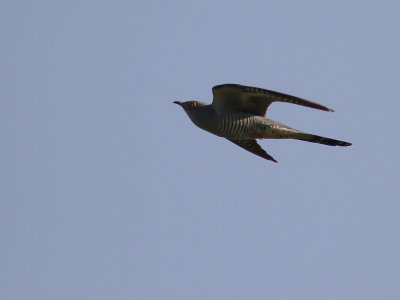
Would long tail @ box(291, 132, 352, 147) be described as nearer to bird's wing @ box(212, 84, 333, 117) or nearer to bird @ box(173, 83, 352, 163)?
bird @ box(173, 83, 352, 163)

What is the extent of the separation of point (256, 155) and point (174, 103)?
1806 millimetres

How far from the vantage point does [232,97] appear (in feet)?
43.3

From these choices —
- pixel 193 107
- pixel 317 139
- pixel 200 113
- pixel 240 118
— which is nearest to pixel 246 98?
pixel 240 118

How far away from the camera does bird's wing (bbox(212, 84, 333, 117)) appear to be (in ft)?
42.0

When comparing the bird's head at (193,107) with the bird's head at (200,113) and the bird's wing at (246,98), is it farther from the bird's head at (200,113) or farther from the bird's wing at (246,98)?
the bird's wing at (246,98)

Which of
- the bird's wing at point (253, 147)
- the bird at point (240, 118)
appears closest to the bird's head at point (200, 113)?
the bird at point (240, 118)

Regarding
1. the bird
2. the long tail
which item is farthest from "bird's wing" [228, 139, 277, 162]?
the long tail

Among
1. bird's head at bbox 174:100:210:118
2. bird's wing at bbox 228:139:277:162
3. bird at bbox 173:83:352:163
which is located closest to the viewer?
bird at bbox 173:83:352:163

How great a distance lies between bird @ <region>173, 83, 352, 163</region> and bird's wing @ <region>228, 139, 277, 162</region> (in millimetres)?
701

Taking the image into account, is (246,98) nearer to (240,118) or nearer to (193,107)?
(240,118)

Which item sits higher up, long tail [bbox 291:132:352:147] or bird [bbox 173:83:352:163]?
bird [bbox 173:83:352:163]

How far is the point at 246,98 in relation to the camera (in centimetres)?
1325

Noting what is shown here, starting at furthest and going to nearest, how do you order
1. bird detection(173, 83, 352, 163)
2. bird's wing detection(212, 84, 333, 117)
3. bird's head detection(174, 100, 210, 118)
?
1. bird's head detection(174, 100, 210, 118)
2. bird detection(173, 83, 352, 163)
3. bird's wing detection(212, 84, 333, 117)

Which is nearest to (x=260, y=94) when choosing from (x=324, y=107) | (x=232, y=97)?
(x=232, y=97)
